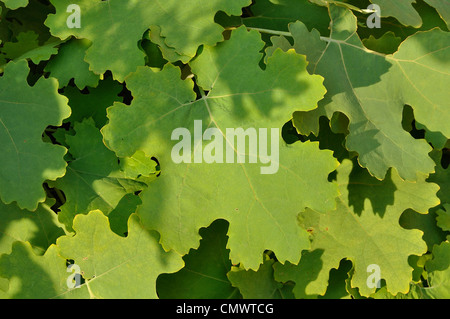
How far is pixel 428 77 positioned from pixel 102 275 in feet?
5.16

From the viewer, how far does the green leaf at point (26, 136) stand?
1.96 m

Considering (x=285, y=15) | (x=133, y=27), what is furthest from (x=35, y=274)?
(x=285, y=15)

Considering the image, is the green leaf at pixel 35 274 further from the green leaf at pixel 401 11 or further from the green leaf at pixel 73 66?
the green leaf at pixel 401 11

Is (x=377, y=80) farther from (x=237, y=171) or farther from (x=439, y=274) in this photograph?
(x=439, y=274)

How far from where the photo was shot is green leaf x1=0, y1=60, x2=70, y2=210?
196 cm

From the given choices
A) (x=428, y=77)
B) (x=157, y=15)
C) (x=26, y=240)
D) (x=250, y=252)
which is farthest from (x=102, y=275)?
(x=428, y=77)

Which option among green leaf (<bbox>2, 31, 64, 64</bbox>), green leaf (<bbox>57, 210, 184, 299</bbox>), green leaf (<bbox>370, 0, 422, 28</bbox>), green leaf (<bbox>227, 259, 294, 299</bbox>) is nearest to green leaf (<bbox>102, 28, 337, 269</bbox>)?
green leaf (<bbox>57, 210, 184, 299</bbox>)

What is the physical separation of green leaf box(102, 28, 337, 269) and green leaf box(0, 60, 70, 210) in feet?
0.95

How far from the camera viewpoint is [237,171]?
1879mm

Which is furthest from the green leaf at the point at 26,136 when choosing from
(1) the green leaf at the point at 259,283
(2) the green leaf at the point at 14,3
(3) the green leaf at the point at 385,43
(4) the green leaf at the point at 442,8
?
(4) the green leaf at the point at 442,8

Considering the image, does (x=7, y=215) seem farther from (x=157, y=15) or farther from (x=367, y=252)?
(x=367, y=252)

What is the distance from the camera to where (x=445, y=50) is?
6.66ft

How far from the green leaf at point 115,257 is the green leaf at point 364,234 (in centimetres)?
59

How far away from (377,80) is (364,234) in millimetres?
674
